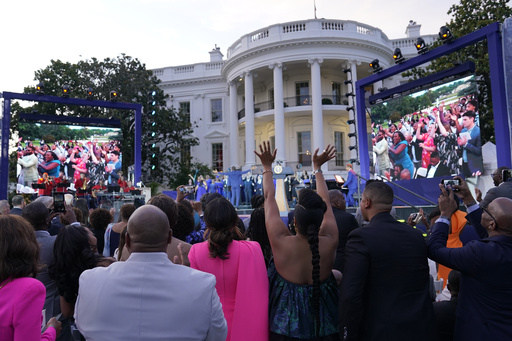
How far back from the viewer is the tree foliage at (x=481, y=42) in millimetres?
17141

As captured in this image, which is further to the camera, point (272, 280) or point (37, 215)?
point (37, 215)

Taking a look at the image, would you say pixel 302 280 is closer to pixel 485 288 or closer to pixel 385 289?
pixel 385 289

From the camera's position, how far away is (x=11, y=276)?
192 centimetres

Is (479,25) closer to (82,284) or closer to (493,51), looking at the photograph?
(493,51)

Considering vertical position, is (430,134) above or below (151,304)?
above

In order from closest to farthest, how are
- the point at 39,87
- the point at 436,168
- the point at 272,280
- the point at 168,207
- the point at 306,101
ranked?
the point at 272,280 < the point at 168,207 < the point at 436,168 < the point at 39,87 < the point at 306,101

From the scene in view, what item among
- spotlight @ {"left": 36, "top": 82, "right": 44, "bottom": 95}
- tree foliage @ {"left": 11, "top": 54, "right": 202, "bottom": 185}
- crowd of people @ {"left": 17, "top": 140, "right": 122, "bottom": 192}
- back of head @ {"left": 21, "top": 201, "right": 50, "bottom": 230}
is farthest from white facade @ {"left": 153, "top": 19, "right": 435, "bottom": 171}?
back of head @ {"left": 21, "top": 201, "right": 50, "bottom": 230}

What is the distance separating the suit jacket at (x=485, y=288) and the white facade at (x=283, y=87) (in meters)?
22.9

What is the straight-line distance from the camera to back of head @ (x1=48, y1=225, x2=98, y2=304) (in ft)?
9.53

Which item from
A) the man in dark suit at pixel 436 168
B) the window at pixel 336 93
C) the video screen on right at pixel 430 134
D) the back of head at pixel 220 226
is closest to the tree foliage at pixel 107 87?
the window at pixel 336 93

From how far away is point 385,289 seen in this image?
240 cm

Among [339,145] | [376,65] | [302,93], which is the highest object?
[302,93]

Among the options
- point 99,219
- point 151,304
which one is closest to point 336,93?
point 99,219

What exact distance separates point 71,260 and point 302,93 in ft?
93.8
